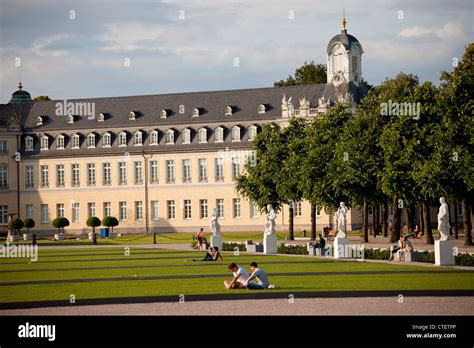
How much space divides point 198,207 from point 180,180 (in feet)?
12.1

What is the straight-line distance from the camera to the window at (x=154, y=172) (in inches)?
4697

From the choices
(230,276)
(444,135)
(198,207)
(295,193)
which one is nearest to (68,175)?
(198,207)

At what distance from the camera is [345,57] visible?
11406cm

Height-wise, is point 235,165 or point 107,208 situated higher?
point 235,165

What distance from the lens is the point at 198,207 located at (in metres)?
117

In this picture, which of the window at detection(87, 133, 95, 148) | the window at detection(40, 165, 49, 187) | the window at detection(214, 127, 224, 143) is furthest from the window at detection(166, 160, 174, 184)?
the window at detection(40, 165, 49, 187)

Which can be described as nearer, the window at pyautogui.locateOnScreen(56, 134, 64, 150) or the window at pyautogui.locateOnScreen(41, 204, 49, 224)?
the window at pyautogui.locateOnScreen(41, 204, 49, 224)

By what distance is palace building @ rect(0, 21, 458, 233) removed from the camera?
376 ft

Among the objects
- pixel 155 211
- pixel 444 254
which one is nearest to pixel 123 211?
pixel 155 211

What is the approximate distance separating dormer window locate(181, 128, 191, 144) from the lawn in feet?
202

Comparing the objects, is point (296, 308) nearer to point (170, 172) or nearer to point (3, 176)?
point (170, 172)

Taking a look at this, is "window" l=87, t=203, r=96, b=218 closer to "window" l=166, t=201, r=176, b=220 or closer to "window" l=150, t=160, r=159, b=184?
"window" l=150, t=160, r=159, b=184

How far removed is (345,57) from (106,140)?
26.7 metres
